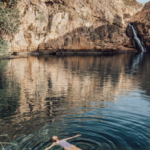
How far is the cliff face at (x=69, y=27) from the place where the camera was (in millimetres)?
77562

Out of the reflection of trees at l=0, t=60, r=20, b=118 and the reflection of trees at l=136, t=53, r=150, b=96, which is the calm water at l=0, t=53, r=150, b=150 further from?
the reflection of trees at l=136, t=53, r=150, b=96

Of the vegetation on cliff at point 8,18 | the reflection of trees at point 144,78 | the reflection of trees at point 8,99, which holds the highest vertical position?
the vegetation on cliff at point 8,18

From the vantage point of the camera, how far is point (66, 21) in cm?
8944

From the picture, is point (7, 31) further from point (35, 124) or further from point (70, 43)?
point (35, 124)

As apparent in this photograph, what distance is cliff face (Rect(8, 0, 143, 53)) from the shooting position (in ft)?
254

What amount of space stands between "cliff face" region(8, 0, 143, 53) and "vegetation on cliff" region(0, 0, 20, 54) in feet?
12.7

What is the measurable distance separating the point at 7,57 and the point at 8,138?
54751 millimetres

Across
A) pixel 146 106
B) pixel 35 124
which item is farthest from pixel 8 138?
pixel 146 106

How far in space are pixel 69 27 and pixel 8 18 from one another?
3490cm

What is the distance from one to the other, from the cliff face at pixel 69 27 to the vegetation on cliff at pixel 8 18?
152 inches

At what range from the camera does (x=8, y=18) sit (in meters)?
61.5

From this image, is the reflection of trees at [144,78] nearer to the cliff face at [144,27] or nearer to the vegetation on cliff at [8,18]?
the vegetation on cliff at [8,18]

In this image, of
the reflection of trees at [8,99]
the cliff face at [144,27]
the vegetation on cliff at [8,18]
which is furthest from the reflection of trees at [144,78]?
the cliff face at [144,27]

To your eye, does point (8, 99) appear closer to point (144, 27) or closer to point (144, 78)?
point (144, 78)
